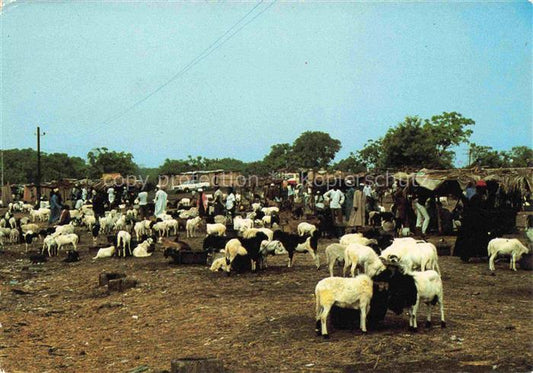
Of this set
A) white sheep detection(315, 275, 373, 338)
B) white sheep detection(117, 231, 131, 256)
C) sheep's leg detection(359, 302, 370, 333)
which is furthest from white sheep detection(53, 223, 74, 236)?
sheep's leg detection(359, 302, 370, 333)

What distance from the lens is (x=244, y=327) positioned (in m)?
7.91

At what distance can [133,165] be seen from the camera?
6744 cm

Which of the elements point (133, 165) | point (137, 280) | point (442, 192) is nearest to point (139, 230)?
point (137, 280)

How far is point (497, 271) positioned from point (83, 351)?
8.24 metres

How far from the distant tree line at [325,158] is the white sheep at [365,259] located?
9.16 meters

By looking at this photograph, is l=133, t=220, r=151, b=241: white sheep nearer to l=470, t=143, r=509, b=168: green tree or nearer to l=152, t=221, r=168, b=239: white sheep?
l=152, t=221, r=168, b=239: white sheep

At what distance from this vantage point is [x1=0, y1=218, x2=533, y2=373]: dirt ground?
6.35m

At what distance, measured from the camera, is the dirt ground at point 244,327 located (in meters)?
6.35

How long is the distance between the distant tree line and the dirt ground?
30.4ft

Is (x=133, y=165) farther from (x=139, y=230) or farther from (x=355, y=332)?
(x=355, y=332)

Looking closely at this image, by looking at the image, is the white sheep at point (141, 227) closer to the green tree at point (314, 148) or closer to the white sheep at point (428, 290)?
the white sheep at point (428, 290)

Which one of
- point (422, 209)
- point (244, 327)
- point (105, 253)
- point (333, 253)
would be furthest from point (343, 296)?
point (422, 209)

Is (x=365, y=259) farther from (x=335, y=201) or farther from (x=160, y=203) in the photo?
(x=160, y=203)

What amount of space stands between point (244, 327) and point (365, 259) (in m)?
2.33
